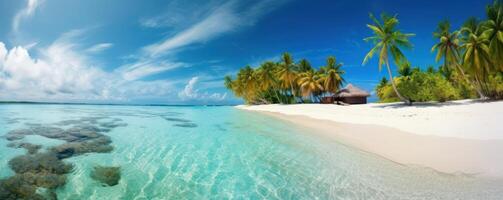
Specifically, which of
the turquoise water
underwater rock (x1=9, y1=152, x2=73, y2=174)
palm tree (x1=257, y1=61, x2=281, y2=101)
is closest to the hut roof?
palm tree (x1=257, y1=61, x2=281, y2=101)

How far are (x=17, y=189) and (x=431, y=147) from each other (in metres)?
9.13

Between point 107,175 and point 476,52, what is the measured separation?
2322 centimetres

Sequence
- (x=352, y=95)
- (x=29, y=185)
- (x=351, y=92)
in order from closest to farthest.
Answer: (x=29, y=185)
(x=352, y=95)
(x=351, y=92)

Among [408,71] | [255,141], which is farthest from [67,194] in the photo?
[408,71]

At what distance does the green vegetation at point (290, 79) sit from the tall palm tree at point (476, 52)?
1657 centimetres

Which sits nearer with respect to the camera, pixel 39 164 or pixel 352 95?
pixel 39 164

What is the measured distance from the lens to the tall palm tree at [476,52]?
56.8ft

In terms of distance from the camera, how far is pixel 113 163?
6.09 meters

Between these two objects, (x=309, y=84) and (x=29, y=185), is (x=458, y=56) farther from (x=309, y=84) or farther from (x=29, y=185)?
(x=29, y=185)

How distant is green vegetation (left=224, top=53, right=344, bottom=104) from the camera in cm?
3616

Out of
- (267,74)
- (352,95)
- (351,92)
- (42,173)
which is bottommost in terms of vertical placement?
(42,173)

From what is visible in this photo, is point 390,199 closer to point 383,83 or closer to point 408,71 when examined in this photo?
point 408,71

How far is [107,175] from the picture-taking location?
5.07 m

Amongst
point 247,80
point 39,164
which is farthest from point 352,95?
point 39,164
